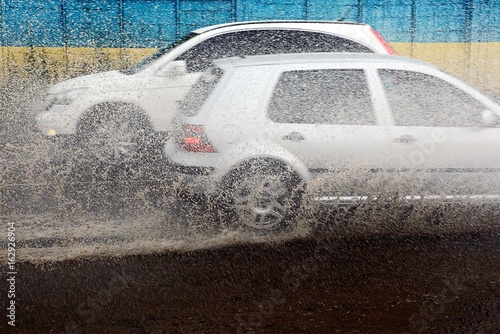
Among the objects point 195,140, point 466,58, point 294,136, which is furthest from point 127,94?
point 466,58


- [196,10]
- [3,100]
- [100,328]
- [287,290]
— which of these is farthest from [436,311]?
[196,10]

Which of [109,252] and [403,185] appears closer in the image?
[109,252]

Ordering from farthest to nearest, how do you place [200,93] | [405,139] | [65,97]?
[65,97] → [200,93] → [405,139]

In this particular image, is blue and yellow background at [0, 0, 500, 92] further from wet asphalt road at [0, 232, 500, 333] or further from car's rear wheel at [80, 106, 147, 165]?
wet asphalt road at [0, 232, 500, 333]

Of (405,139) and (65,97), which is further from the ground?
(405,139)

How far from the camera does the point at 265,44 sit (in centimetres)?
953

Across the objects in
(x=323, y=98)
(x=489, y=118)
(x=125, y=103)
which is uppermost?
(x=323, y=98)

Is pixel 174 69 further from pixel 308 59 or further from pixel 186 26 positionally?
pixel 186 26

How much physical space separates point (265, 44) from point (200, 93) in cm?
403

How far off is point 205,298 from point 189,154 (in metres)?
1.81

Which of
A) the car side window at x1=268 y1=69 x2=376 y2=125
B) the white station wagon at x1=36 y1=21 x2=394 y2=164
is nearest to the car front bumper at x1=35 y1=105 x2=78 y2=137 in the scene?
the white station wagon at x1=36 y1=21 x2=394 y2=164

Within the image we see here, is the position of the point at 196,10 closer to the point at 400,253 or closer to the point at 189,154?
the point at 189,154

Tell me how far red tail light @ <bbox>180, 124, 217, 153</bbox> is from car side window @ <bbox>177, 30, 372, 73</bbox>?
3232 mm

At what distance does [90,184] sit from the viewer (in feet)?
23.4
